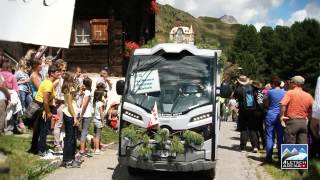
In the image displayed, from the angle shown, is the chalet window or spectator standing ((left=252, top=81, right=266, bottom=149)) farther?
the chalet window

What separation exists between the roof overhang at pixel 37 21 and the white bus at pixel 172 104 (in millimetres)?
5491

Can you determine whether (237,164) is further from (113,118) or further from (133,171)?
(113,118)

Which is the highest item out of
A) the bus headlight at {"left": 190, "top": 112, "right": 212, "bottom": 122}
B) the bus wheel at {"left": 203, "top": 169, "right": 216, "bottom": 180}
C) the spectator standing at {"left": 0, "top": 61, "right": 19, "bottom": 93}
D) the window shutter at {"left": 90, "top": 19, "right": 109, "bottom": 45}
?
the window shutter at {"left": 90, "top": 19, "right": 109, "bottom": 45}

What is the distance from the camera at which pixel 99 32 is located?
26.1m

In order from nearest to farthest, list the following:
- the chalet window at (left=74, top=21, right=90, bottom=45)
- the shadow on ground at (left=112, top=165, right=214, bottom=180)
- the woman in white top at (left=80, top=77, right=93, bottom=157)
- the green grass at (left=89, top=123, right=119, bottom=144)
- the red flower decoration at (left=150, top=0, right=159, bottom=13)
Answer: the shadow on ground at (left=112, top=165, right=214, bottom=180) → the woman in white top at (left=80, top=77, right=93, bottom=157) → the green grass at (left=89, top=123, right=119, bottom=144) → the chalet window at (left=74, top=21, right=90, bottom=45) → the red flower decoration at (left=150, top=0, right=159, bottom=13)

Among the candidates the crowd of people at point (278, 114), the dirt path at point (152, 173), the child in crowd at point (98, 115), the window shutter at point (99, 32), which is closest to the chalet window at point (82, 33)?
the window shutter at point (99, 32)

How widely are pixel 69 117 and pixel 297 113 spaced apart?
13.6ft

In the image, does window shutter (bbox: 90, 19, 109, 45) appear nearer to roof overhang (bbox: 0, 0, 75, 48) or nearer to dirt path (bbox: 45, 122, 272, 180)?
dirt path (bbox: 45, 122, 272, 180)

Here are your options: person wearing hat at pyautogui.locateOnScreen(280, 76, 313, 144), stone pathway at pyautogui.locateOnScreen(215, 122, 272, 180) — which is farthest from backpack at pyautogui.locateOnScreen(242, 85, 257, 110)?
person wearing hat at pyautogui.locateOnScreen(280, 76, 313, 144)

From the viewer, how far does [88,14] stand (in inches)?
1056

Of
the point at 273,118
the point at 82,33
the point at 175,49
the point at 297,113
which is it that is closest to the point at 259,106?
the point at 273,118

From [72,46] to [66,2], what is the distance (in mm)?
23795

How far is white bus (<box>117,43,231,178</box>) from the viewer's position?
8.59 metres

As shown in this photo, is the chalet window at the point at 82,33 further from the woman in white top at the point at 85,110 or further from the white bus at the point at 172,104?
the white bus at the point at 172,104
